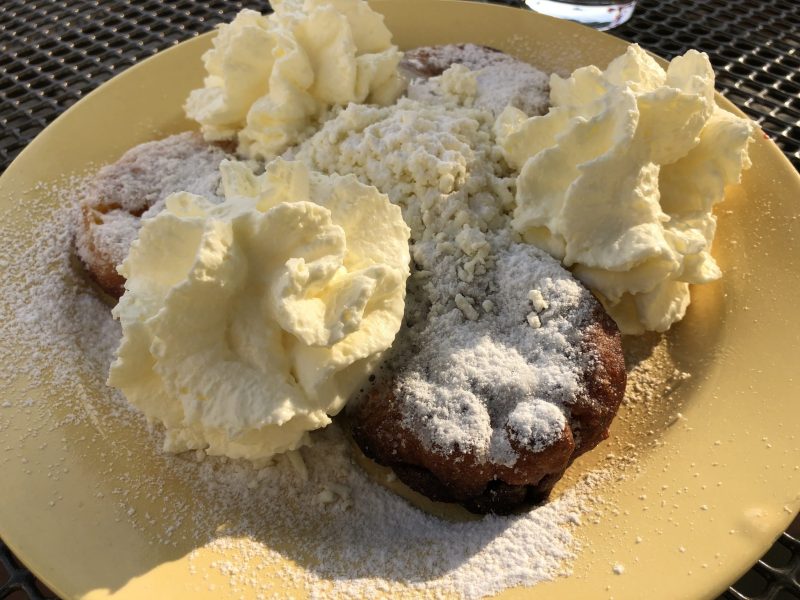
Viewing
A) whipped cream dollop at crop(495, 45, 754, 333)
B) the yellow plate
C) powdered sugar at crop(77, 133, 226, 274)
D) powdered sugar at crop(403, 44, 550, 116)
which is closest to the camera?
the yellow plate

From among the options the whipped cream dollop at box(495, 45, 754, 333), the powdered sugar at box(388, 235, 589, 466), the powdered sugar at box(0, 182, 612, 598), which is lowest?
the powdered sugar at box(0, 182, 612, 598)

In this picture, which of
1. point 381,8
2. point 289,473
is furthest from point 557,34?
point 289,473

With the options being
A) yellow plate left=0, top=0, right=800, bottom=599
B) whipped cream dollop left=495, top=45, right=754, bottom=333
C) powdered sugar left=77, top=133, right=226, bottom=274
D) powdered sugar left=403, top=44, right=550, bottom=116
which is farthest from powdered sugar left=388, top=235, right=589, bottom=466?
powdered sugar left=77, top=133, right=226, bottom=274

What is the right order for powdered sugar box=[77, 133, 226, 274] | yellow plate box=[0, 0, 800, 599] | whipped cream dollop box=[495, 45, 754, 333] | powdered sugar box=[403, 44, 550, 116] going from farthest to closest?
powdered sugar box=[403, 44, 550, 116]
powdered sugar box=[77, 133, 226, 274]
whipped cream dollop box=[495, 45, 754, 333]
yellow plate box=[0, 0, 800, 599]

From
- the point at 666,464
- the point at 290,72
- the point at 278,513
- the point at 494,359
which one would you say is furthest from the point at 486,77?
the point at 278,513

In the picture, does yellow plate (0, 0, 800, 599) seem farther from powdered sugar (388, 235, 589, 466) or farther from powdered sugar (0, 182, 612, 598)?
powdered sugar (388, 235, 589, 466)

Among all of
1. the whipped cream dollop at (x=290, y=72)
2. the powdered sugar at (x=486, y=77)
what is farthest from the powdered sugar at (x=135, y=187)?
the powdered sugar at (x=486, y=77)

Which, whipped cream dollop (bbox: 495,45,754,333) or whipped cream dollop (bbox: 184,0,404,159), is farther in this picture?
whipped cream dollop (bbox: 184,0,404,159)

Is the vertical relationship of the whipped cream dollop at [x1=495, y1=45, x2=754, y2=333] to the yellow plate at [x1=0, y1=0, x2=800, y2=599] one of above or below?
above

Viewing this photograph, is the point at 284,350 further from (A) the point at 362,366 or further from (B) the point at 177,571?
(B) the point at 177,571
